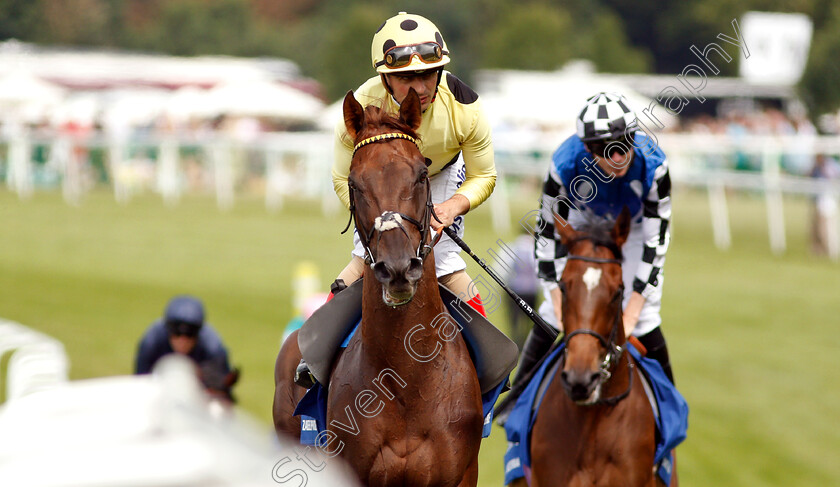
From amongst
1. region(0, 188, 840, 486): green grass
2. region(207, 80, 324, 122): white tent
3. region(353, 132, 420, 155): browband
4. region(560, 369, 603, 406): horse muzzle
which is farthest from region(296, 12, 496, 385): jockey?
region(207, 80, 324, 122): white tent

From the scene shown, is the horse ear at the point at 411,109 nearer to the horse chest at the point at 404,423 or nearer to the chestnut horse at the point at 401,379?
the chestnut horse at the point at 401,379

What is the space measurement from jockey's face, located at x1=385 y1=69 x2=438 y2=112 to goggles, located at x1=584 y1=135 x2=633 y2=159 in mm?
1223

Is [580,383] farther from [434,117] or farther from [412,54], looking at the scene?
[412,54]

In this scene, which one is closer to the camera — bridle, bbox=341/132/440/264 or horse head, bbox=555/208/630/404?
bridle, bbox=341/132/440/264

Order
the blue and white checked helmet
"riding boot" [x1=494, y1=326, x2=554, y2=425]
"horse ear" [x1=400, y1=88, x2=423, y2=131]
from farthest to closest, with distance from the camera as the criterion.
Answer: "riding boot" [x1=494, y1=326, x2=554, y2=425]
the blue and white checked helmet
"horse ear" [x1=400, y1=88, x2=423, y2=131]

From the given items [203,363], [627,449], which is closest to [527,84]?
[203,363]

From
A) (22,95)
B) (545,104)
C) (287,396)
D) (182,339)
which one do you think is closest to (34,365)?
(287,396)

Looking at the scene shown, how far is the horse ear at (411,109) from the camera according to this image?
15.0ft

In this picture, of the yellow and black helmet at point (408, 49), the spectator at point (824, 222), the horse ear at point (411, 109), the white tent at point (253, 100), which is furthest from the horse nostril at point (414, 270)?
the white tent at point (253, 100)

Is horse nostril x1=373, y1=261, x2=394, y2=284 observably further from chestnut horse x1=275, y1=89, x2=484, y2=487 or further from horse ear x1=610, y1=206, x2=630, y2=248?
horse ear x1=610, y1=206, x2=630, y2=248

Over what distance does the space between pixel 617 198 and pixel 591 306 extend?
854 mm

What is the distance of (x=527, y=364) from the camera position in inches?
252

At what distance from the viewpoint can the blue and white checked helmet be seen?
5629mm

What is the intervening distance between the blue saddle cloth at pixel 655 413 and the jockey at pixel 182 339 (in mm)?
3155
